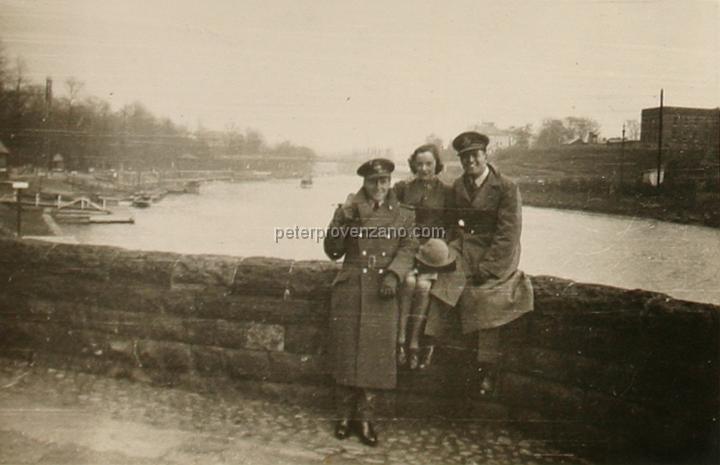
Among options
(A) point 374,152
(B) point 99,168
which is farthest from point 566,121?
(B) point 99,168

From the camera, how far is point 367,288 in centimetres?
354

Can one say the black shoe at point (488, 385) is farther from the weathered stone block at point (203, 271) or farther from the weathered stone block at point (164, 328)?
the weathered stone block at point (164, 328)

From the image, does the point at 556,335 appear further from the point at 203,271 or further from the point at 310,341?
the point at 203,271

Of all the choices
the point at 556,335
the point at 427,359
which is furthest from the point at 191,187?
the point at 556,335

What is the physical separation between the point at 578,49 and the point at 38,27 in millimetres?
3378

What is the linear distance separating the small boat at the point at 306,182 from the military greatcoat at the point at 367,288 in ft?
1.05

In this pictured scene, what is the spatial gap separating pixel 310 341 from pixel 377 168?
115cm

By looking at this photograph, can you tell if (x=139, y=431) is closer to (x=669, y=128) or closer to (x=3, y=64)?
(x=3, y=64)

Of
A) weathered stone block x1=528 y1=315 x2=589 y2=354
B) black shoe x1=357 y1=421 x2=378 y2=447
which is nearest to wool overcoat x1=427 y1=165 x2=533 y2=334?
weathered stone block x1=528 y1=315 x2=589 y2=354

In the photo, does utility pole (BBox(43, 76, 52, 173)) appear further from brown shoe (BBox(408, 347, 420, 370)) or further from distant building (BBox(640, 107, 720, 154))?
distant building (BBox(640, 107, 720, 154))

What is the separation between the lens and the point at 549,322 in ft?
11.3

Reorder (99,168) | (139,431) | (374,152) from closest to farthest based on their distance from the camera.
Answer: (139,431) < (374,152) < (99,168)

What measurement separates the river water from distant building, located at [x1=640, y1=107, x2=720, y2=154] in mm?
500

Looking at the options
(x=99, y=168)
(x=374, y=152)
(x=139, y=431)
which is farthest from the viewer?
(x=99, y=168)
